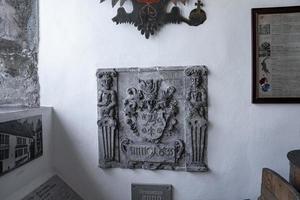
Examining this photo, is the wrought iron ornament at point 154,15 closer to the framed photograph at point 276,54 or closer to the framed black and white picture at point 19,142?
the framed photograph at point 276,54

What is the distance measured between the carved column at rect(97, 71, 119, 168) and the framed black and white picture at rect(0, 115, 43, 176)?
1.40ft

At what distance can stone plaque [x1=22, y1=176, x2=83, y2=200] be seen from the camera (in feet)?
6.56

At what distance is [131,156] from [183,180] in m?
0.40

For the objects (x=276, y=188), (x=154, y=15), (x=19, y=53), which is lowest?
(x=276, y=188)

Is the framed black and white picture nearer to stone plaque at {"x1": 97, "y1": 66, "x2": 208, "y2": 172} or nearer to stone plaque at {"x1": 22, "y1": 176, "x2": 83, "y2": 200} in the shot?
stone plaque at {"x1": 22, "y1": 176, "x2": 83, "y2": 200}

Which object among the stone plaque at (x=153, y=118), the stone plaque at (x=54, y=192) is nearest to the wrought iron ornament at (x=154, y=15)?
the stone plaque at (x=153, y=118)

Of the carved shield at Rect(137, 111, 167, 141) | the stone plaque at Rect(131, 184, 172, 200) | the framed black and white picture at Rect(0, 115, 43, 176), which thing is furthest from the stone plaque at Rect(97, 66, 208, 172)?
the framed black and white picture at Rect(0, 115, 43, 176)

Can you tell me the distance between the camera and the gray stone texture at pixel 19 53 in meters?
2.39

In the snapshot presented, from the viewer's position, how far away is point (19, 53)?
95.1 inches

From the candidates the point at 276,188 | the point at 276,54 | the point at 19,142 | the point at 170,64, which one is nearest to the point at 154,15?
the point at 170,64

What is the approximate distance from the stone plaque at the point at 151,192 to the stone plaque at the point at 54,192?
42cm

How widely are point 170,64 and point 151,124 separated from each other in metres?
0.44

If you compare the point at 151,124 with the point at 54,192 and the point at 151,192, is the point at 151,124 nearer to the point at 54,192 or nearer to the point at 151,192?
the point at 151,192

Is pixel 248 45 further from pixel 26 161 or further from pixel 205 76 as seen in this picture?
pixel 26 161
